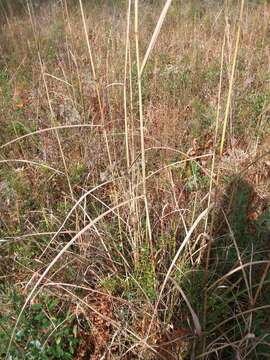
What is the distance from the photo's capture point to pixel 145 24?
3.80 metres

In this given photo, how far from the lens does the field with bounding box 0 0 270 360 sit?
1.15 m

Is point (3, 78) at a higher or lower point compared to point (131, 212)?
lower

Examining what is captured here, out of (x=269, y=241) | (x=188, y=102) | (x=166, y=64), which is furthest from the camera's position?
(x=166, y=64)

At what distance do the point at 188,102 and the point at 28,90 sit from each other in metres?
1.24

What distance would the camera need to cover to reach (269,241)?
1547mm

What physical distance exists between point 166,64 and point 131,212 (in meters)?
2.15

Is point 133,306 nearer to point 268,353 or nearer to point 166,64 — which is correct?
point 268,353

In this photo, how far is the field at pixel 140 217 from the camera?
1.15 meters

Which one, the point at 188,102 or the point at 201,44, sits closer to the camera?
the point at 188,102

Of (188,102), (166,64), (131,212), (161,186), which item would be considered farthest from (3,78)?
(131,212)

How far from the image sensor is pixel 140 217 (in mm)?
1335

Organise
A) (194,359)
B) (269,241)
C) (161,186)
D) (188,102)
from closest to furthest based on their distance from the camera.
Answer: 1. (194,359)
2. (269,241)
3. (161,186)
4. (188,102)

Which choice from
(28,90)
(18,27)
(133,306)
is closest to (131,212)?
(133,306)

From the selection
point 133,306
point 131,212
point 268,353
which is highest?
point 131,212
